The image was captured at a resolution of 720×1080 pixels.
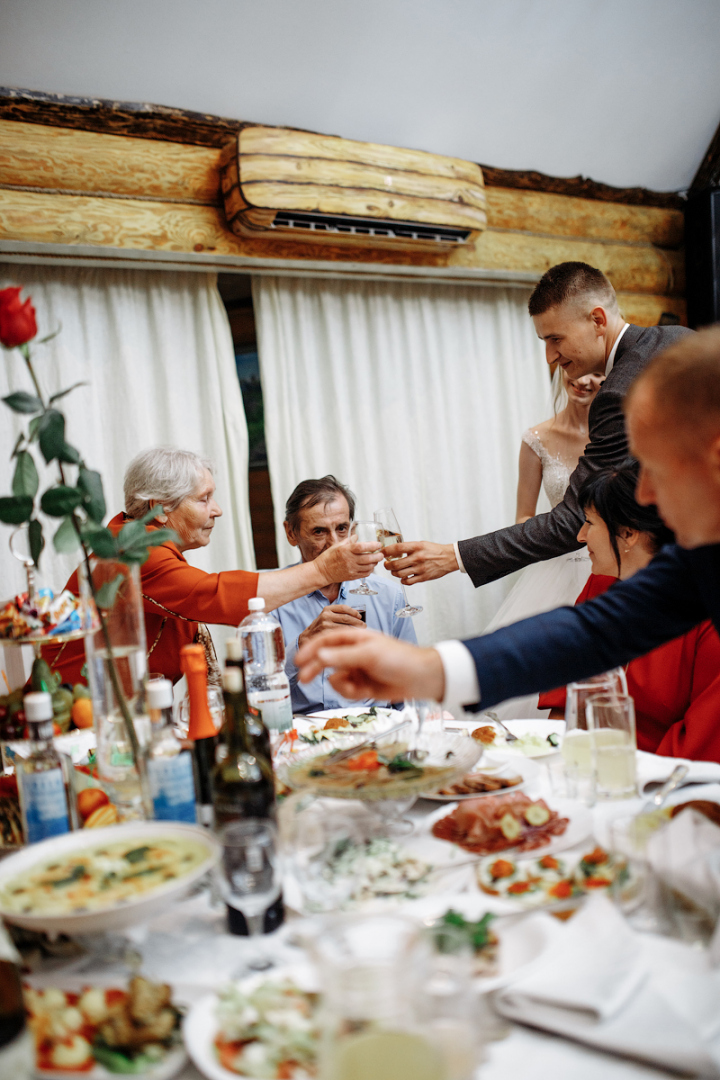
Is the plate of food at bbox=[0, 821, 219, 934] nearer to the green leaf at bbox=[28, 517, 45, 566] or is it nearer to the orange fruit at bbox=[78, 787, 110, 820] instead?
the orange fruit at bbox=[78, 787, 110, 820]

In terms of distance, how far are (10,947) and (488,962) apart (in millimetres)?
520

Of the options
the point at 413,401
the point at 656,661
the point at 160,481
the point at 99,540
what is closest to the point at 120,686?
the point at 99,540

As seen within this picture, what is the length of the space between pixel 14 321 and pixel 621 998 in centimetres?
114

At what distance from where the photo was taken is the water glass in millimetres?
932

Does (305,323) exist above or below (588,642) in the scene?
above

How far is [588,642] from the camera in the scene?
135cm

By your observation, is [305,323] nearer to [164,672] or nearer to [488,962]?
[164,672]


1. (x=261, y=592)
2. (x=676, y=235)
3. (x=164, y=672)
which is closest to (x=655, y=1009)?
(x=261, y=592)

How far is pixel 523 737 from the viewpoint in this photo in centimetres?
177

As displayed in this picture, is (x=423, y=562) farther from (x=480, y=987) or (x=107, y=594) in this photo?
(x=480, y=987)

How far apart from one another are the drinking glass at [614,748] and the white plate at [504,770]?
143mm

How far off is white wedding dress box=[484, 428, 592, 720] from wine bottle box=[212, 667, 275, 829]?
8.18 feet

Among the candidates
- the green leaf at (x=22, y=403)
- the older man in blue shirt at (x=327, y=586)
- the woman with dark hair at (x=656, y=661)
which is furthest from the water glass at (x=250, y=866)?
the older man in blue shirt at (x=327, y=586)

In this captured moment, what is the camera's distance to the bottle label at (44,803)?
123 centimetres
